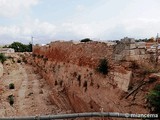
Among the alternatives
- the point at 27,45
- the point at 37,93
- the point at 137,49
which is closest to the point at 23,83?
the point at 37,93

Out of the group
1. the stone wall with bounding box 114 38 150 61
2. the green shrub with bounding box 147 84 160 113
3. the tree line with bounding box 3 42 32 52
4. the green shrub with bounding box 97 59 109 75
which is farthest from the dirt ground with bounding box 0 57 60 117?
the tree line with bounding box 3 42 32 52

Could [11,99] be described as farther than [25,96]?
No

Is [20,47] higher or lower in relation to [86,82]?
higher

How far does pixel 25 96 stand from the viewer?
2706 cm

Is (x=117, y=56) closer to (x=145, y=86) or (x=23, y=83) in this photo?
(x=145, y=86)

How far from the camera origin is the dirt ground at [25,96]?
884 inches

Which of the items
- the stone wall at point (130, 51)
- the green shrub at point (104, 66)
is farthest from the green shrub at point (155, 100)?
the green shrub at point (104, 66)

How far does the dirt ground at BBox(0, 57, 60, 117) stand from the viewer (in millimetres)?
22453

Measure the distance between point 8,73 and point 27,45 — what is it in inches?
1818

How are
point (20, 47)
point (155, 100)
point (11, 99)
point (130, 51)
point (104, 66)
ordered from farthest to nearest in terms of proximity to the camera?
point (20, 47), point (11, 99), point (104, 66), point (130, 51), point (155, 100)

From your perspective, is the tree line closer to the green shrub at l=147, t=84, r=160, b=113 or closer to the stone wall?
the stone wall

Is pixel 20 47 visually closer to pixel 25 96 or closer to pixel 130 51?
pixel 25 96

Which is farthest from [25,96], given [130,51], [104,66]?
[130,51]

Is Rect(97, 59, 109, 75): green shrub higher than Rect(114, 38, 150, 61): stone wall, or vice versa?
Rect(114, 38, 150, 61): stone wall
